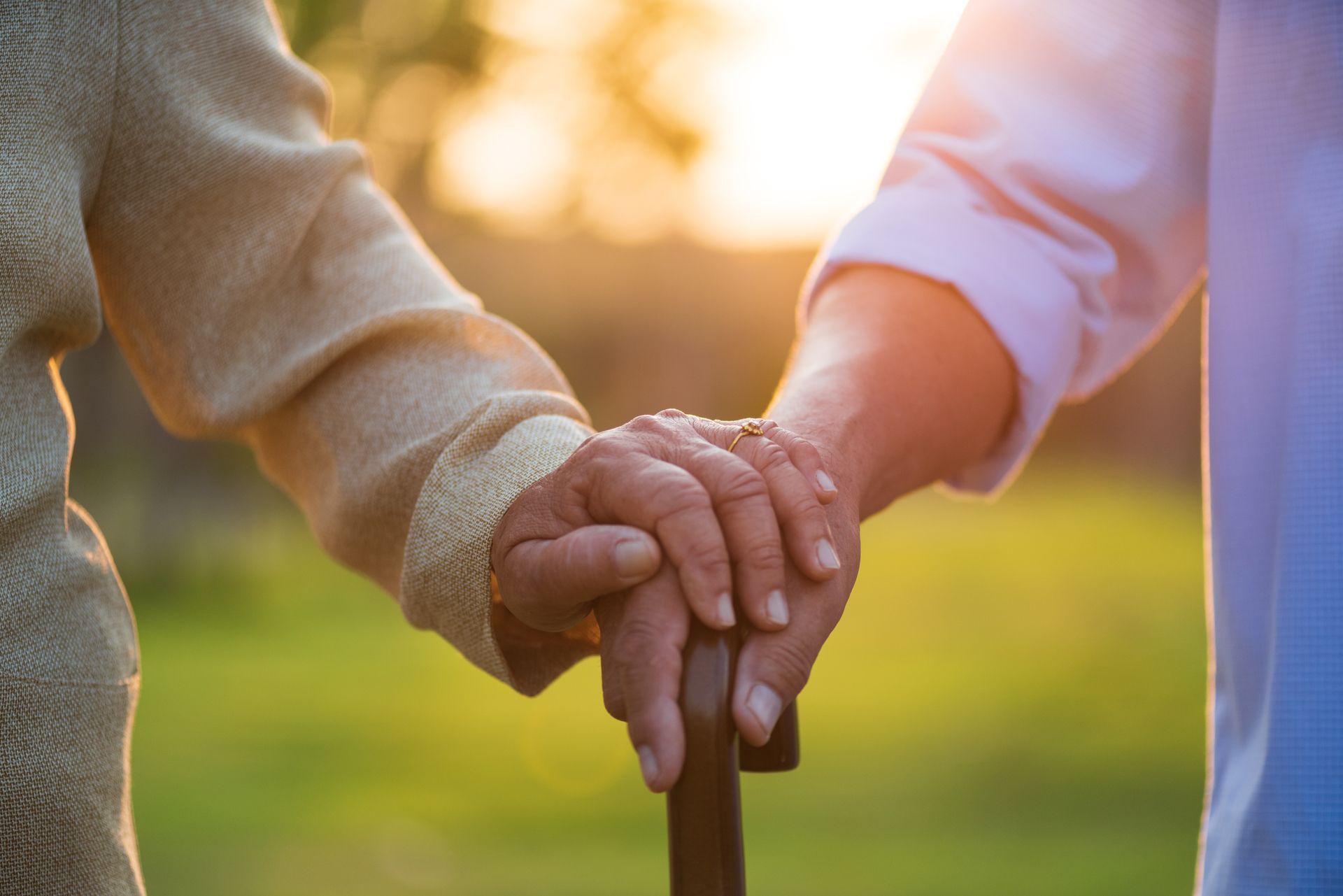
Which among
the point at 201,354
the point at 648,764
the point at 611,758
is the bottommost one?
the point at 611,758

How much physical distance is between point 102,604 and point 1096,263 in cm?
125

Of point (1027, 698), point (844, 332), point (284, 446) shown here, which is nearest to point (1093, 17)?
point (844, 332)

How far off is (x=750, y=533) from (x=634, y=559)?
0.35 feet

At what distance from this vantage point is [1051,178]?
1560mm

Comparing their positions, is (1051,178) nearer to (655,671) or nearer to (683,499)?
(683,499)

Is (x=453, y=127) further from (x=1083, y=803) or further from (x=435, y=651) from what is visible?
(x=1083, y=803)

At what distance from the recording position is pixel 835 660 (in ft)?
34.3

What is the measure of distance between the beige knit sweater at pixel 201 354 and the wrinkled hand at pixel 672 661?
330 mm

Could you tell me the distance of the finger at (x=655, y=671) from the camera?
3.34 feet

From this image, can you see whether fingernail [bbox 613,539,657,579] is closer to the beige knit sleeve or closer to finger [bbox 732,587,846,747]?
finger [bbox 732,587,846,747]

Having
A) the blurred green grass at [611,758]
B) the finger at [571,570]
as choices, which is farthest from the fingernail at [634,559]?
the blurred green grass at [611,758]

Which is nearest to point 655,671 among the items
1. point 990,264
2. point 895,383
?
point 895,383

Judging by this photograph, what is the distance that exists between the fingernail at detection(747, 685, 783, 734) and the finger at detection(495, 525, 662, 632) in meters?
0.15

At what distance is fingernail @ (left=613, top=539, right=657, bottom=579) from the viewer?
1110 mm
